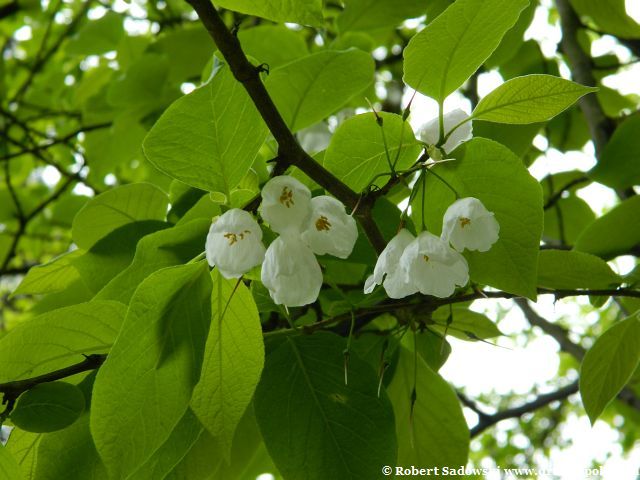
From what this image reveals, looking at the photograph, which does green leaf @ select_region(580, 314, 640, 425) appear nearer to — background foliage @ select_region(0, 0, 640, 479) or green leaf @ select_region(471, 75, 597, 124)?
background foliage @ select_region(0, 0, 640, 479)

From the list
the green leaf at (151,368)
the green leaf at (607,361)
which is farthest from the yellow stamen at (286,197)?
the green leaf at (607,361)

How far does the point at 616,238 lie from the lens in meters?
0.97

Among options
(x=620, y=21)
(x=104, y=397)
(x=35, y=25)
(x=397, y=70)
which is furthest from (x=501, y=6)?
(x=35, y=25)

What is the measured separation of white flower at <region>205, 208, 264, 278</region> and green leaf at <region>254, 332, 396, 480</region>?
0.24 m

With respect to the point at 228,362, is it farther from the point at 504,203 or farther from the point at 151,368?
the point at 504,203

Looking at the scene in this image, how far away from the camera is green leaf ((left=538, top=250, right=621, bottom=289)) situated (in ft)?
2.83

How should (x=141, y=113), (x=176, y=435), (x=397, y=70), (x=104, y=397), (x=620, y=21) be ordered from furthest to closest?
(x=397, y=70), (x=141, y=113), (x=620, y=21), (x=176, y=435), (x=104, y=397)

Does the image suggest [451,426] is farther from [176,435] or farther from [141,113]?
[141,113]

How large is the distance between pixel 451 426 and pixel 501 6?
59 centimetres

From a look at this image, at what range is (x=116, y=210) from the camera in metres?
1.01

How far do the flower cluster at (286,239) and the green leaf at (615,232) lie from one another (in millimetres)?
467

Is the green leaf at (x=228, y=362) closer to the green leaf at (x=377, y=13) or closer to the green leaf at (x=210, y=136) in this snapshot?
the green leaf at (x=210, y=136)

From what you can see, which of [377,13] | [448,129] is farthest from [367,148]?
[377,13]

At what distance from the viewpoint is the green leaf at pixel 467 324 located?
1.03 metres
